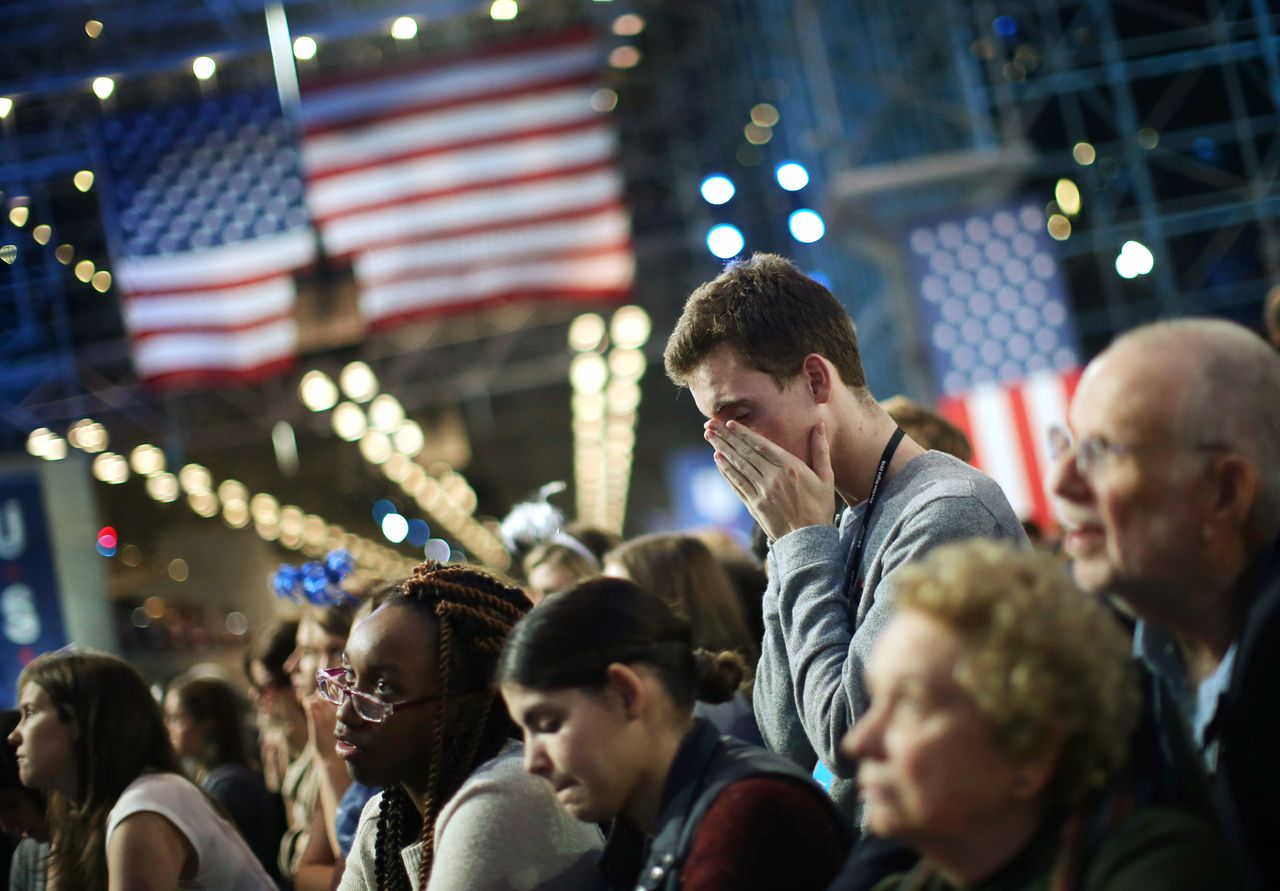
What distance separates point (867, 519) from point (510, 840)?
2.91 feet

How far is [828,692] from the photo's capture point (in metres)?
2.62

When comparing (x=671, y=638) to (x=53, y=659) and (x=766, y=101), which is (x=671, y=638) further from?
(x=766, y=101)

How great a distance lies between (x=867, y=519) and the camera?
2943mm

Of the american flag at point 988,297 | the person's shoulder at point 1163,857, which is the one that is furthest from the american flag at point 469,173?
the person's shoulder at point 1163,857

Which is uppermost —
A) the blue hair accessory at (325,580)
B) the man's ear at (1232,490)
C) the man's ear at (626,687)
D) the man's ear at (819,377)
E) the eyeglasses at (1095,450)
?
the man's ear at (819,377)

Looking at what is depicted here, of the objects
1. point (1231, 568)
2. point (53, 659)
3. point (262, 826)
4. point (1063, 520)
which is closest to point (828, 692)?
point (1063, 520)

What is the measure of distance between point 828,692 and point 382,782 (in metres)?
1.10

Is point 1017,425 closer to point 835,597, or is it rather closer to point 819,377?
point 819,377

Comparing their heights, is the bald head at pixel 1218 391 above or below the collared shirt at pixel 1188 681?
above

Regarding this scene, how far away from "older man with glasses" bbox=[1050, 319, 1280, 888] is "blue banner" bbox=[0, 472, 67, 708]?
7.69 meters

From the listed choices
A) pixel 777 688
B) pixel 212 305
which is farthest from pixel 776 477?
pixel 212 305

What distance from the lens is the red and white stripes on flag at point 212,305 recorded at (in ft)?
47.5

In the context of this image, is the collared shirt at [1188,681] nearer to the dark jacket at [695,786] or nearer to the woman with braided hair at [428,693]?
the dark jacket at [695,786]

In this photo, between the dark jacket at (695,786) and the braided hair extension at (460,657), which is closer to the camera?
the dark jacket at (695,786)
